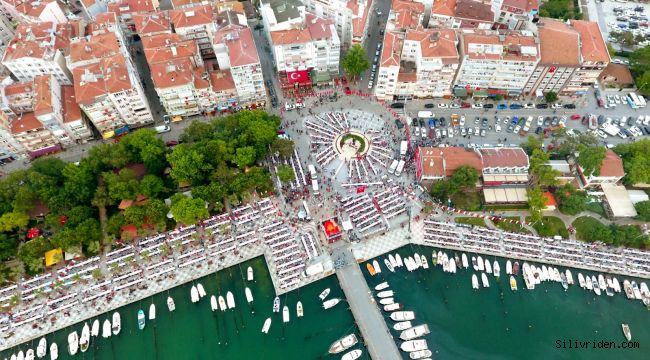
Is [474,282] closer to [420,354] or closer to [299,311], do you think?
[420,354]

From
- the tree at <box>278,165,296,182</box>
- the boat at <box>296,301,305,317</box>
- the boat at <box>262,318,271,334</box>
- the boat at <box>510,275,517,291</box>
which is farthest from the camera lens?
the tree at <box>278,165,296,182</box>

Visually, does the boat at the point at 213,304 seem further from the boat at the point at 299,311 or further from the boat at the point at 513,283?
the boat at the point at 513,283

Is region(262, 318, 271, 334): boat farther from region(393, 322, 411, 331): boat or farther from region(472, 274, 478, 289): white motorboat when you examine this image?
region(472, 274, 478, 289): white motorboat

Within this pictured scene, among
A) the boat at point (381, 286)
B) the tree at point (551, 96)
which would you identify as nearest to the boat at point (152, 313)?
the boat at point (381, 286)

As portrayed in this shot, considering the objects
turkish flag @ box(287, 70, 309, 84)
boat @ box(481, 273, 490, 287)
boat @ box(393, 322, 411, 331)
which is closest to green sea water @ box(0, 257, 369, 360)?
boat @ box(393, 322, 411, 331)

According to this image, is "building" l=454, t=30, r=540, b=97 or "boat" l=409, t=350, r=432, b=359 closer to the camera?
"boat" l=409, t=350, r=432, b=359

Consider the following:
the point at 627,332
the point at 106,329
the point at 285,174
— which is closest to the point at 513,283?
the point at 627,332

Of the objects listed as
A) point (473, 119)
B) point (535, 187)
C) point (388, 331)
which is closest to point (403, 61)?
point (473, 119)

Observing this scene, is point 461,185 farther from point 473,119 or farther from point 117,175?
point 117,175
